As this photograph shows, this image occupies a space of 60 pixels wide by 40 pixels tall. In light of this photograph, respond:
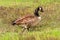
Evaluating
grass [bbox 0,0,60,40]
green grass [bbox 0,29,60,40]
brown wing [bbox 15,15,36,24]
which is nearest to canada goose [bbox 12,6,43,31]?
brown wing [bbox 15,15,36,24]

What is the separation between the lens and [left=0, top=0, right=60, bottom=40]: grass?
10.7 m

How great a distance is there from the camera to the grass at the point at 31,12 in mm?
10742

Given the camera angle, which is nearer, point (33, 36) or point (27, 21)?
point (33, 36)

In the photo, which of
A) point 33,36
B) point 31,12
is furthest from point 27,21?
point 31,12

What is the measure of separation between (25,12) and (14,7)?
1.06 m

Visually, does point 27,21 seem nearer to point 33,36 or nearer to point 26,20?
point 26,20

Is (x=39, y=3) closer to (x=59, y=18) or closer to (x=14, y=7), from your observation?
(x=14, y=7)

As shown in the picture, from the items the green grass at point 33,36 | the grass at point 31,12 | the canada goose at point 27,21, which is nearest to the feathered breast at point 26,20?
the canada goose at point 27,21

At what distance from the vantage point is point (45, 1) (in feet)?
58.6

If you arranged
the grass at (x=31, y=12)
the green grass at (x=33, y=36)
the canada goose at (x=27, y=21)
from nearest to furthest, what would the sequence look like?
the green grass at (x=33, y=36), the grass at (x=31, y=12), the canada goose at (x=27, y=21)

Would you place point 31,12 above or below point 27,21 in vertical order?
below

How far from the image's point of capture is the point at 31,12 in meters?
15.8

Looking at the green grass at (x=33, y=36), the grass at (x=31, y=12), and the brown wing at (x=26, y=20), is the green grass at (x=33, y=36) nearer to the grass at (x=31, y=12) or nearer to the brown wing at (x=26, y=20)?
the grass at (x=31, y=12)

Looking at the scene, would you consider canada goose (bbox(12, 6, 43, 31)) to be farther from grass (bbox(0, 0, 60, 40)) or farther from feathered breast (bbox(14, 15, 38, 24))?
grass (bbox(0, 0, 60, 40))
